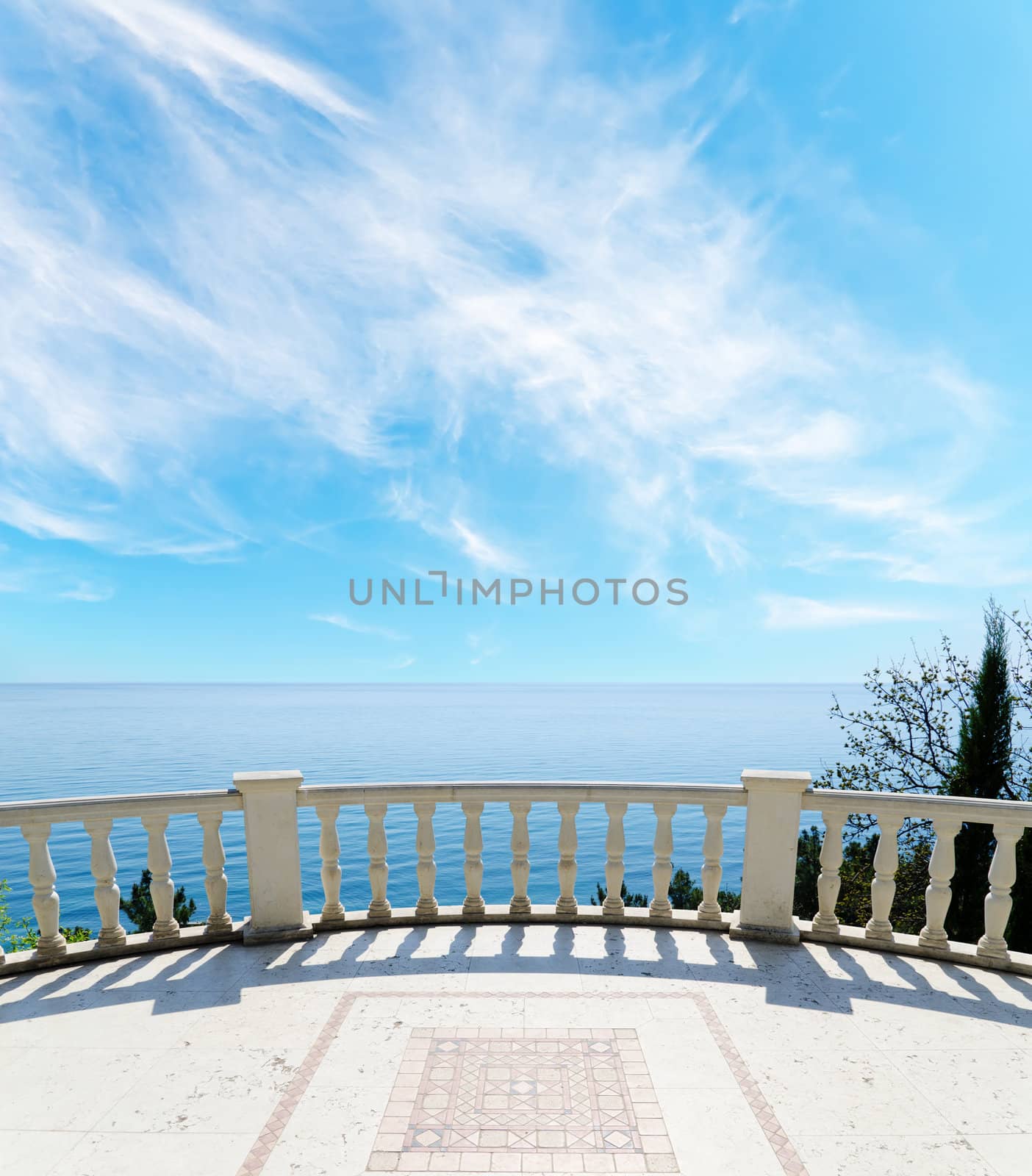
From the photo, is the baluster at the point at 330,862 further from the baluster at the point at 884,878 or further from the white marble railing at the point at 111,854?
the baluster at the point at 884,878

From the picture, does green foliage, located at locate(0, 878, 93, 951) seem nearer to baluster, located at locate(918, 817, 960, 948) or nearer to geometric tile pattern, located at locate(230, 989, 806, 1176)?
geometric tile pattern, located at locate(230, 989, 806, 1176)

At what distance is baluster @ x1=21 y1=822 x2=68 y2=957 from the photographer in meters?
4.88

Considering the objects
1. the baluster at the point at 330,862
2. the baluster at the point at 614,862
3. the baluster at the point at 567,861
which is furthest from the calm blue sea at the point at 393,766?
the baluster at the point at 614,862

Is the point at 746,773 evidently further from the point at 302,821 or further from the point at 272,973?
the point at 302,821

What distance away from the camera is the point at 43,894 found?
16.1 ft

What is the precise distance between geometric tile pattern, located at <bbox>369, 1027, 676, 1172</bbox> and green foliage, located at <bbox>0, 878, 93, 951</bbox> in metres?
8.75

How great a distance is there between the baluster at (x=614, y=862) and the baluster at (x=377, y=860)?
1.78 m

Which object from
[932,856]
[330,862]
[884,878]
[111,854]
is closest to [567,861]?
[330,862]

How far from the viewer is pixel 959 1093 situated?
353cm

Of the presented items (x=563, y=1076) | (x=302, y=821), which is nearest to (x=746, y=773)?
(x=563, y=1076)

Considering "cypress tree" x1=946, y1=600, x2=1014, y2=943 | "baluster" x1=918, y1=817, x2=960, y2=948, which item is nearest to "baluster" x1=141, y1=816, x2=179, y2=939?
"baluster" x1=918, y1=817, x2=960, y2=948

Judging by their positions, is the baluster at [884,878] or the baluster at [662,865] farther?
the baluster at [662,865]

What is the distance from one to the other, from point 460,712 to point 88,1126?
470 ft

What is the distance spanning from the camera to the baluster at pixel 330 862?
538cm
